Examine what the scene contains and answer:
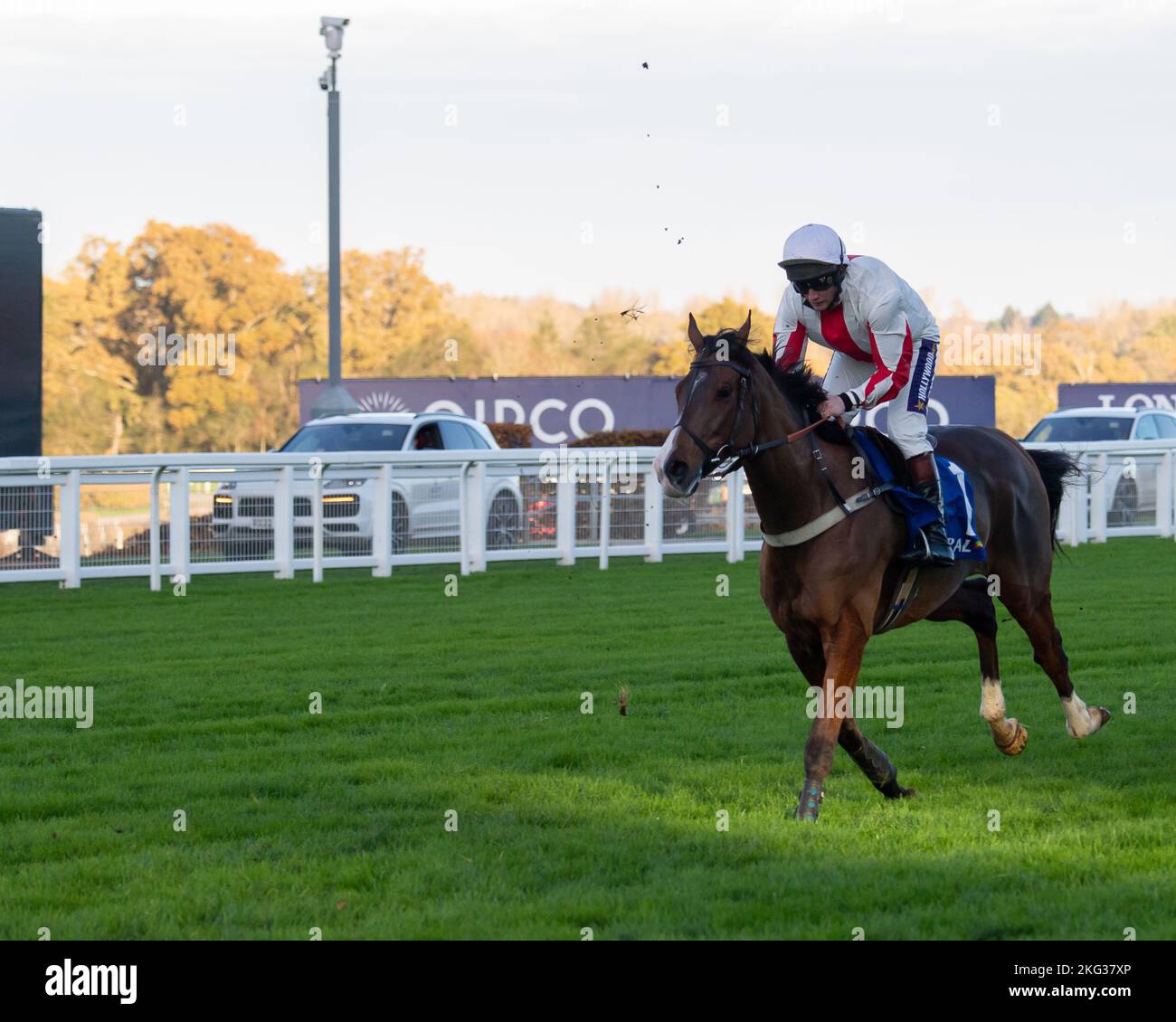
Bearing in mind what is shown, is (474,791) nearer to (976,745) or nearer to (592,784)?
(592,784)

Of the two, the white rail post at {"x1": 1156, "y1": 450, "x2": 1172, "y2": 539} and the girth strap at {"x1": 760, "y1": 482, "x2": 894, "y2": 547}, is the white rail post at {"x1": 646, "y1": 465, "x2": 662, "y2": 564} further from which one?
the girth strap at {"x1": 760, "y1": 482, "x2": 894, "y2": 547}

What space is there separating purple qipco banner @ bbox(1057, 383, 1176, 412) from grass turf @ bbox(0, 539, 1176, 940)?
85.6 feet

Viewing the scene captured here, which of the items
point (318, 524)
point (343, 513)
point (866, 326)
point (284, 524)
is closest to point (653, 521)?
point (343, 513)

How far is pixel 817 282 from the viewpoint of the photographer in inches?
267

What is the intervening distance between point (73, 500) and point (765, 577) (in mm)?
10475

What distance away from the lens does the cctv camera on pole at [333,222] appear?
71.5 feet

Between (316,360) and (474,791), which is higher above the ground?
(316,360)

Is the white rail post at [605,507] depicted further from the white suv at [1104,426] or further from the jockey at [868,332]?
the jockey at [868,332]

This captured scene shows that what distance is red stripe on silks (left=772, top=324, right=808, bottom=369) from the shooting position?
6.92m

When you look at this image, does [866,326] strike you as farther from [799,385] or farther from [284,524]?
[284,524]

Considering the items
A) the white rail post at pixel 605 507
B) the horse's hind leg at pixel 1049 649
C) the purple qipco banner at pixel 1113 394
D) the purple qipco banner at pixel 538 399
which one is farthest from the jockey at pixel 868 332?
the purple qipco banner at pixel 1113 394

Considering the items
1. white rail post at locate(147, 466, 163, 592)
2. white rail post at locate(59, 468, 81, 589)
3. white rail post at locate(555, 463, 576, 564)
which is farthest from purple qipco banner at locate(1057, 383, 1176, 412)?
white rail post at locate(59, 468, 81, 589)

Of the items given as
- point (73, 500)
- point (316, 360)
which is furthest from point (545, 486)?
point (316, 360)

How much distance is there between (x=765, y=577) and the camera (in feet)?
22.0
